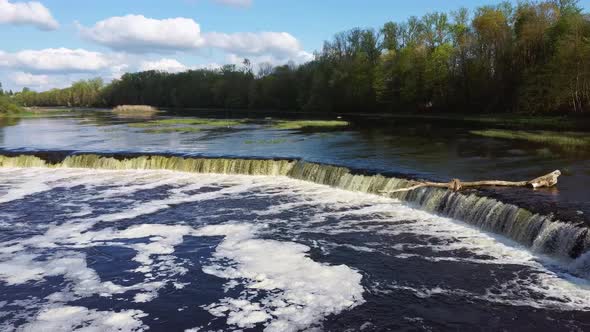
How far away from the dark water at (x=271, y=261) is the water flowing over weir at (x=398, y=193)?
1.82ft

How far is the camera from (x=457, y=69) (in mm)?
67375

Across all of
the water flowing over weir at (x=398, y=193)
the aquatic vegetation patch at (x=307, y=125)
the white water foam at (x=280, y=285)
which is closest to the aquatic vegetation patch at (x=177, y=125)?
the aquatic vegetation patch at (x=307, y=125)

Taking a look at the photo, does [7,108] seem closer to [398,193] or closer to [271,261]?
[398,193]

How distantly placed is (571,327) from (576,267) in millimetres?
3255

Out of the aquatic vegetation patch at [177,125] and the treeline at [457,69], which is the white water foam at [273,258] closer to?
the aquatic vegetation patch at [177,125]

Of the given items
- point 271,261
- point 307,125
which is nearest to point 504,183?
point 271,261

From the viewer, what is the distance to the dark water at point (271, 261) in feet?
31.9

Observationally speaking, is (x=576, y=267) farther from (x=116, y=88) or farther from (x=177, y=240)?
(x=116, y=88)

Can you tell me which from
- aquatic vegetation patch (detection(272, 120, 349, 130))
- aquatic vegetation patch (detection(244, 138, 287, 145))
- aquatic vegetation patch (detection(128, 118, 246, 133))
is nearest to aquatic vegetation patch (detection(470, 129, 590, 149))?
aquatic vegetation patch (detection(244, 138, 287, 145))

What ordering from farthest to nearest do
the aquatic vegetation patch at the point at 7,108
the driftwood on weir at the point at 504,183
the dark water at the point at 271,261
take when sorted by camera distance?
the aquatic vegetation patch at the point at 7,108 → the driftwood on weir at the point at 504,183 → the dark water at the point at 271,261

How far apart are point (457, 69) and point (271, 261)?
202ft

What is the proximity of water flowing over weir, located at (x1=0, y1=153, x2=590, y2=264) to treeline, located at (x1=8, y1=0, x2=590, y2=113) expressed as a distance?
34371 millimetres

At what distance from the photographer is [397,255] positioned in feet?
42.8

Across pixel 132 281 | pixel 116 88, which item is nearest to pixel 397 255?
pixel 132 281
